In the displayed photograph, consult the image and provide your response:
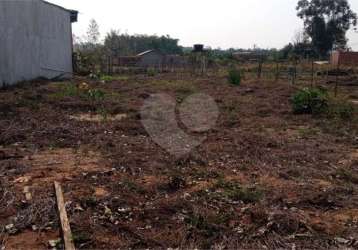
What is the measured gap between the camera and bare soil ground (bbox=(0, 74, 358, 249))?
3.75m

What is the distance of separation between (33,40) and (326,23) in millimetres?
41315

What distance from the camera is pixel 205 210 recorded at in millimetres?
4188

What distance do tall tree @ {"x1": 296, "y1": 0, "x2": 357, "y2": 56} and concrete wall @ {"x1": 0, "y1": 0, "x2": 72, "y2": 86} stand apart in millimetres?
35441

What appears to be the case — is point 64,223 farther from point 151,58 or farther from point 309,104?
point 151,58

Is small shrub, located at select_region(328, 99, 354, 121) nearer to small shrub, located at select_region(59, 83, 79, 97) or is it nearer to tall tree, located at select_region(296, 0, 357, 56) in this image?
small shrub, located at select_region(59, 83, 79, 97)

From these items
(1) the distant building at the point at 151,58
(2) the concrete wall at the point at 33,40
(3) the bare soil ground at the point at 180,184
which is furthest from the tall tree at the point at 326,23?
(3) the bare soil ground at the point at 180,184

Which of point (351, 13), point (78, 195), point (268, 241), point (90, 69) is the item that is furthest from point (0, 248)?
point (351, 13)

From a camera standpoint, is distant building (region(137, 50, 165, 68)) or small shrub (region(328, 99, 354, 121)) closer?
small shrub (region(328, 99, 354, 121))

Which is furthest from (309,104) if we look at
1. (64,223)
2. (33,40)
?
(33,40)

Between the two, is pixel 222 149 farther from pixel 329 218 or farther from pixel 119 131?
pixel 329 218

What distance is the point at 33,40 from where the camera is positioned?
56.0 ft

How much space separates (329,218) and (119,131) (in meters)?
4.67

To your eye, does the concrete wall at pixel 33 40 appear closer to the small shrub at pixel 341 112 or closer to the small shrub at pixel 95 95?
the small shrub at pixel 95 95

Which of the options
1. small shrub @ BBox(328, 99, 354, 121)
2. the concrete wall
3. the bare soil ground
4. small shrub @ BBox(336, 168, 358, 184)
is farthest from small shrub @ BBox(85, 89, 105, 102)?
small shrub @ BBox(336, 168, 358, 184)
